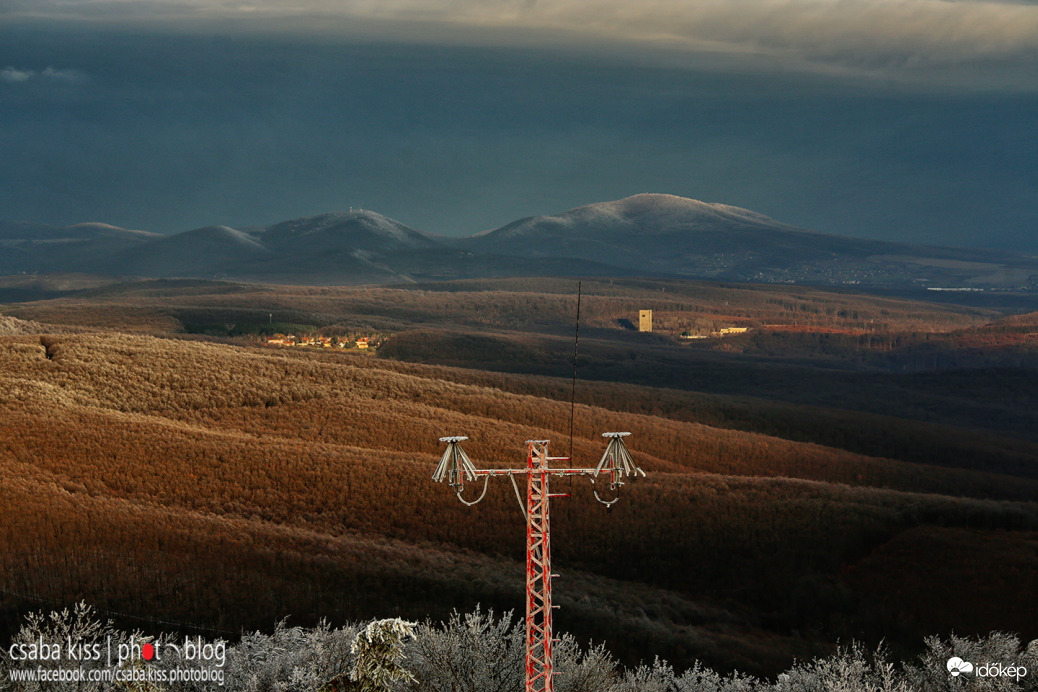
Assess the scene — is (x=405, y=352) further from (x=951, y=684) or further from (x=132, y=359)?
(x=951, y=684)

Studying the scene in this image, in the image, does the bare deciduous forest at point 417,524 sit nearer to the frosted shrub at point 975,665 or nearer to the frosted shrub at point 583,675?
the frosted shrub at point 975,665

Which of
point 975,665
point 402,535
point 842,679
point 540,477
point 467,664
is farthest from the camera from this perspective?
point 402,535

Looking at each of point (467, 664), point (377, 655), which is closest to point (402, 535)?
point (467, 664)

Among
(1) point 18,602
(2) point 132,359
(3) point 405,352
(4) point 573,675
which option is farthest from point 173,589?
(3) point 405,352

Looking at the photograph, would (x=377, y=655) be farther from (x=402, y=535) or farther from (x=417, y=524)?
(x=417, y=524)

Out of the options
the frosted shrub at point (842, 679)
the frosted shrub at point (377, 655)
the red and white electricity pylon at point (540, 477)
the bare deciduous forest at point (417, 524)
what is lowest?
the bare deciduous forest at point (417, 524)

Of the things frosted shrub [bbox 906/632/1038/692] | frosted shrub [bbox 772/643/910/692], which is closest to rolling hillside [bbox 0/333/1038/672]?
frosted shrub [bbox 772/643/910/692]

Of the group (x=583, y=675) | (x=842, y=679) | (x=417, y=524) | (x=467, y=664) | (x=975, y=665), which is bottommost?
(x=417, y=524)

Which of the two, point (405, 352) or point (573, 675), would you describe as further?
point (405, 352)

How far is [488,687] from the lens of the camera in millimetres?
25594

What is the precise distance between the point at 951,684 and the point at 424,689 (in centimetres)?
1444

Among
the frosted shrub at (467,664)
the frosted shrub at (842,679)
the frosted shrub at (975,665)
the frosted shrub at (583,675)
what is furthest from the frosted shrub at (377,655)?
the frosted shrub at (975,665)

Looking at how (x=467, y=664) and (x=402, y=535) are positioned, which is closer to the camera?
(x=467, y=664)

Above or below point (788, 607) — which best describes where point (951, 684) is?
above
